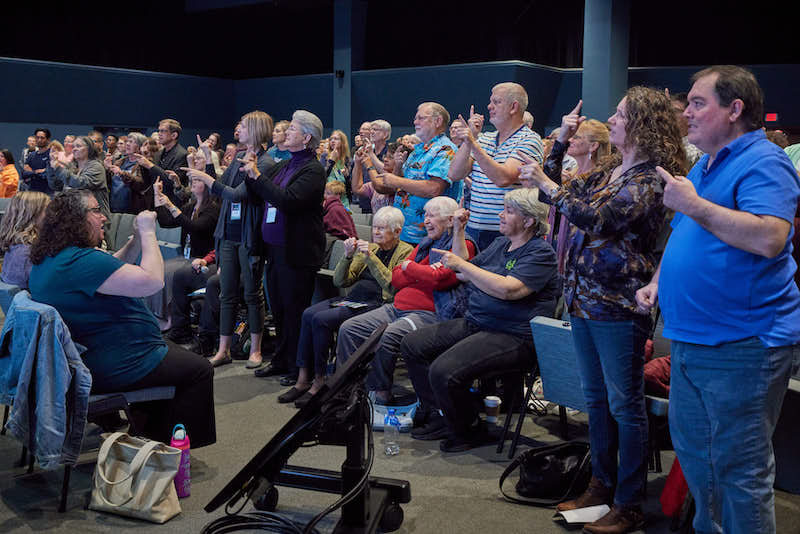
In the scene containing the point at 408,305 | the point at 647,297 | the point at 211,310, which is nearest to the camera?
the point at 647,297

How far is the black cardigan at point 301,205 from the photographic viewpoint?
4367 millimetres

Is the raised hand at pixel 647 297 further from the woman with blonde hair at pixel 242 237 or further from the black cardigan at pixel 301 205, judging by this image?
the woman with blonde hair at pixel 242 237

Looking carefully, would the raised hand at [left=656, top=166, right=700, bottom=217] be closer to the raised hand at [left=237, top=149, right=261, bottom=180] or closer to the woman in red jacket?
the woman in red jacket

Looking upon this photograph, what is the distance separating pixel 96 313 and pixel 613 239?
1972mm

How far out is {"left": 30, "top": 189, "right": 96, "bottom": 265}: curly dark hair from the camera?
10.1 ft

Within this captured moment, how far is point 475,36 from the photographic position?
1252 cm

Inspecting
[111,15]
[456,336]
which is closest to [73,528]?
[456,336]

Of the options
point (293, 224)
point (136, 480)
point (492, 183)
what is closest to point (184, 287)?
point (293, 224)

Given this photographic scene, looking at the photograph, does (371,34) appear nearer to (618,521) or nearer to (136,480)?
(136,480)

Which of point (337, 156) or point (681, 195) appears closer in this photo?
point (681, 195)

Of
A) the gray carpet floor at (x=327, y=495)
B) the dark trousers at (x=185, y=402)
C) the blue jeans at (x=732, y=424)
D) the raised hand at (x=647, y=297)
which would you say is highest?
the raised hand at (x=647, y=297)

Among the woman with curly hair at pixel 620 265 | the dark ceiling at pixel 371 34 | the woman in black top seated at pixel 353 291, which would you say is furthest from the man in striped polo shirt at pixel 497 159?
the dark ceiling at pixel 371 34

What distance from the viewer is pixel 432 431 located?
371 cm

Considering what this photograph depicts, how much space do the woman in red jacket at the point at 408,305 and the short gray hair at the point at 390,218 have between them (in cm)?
23
